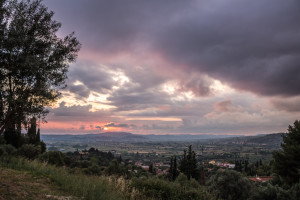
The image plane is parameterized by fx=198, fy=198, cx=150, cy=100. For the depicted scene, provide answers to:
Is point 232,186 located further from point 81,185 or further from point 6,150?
point 6,150

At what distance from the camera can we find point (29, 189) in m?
7.64

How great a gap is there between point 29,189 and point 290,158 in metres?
24.5

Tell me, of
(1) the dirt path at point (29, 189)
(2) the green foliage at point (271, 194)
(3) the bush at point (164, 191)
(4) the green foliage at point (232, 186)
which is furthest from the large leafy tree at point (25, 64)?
(4) the green foliage at point (232, 186)

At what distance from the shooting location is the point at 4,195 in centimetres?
647

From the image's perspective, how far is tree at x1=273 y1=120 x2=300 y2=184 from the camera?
68.9ft

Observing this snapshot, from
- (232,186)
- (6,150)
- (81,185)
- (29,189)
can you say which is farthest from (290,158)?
(6,150)

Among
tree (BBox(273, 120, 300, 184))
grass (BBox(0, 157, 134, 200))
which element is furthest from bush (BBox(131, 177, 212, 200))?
tree (BBox(273, 120, 300, 184))

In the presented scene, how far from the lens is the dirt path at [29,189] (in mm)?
6723

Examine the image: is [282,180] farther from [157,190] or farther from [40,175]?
[40,175]

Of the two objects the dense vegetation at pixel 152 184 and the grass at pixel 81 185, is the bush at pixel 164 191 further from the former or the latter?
the grass at pixel 81 185

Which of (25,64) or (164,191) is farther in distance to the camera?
(164,191)

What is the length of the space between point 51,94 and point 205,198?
31.7 feet

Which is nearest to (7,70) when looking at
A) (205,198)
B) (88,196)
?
(88,196)

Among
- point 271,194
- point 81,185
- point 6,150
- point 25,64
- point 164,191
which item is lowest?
point 6,150
